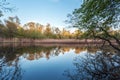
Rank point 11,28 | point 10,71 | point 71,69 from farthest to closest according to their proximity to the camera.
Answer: point 11,28
point 71,69
point 10,71

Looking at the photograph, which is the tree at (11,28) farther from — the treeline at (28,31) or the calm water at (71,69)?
the calm water at (71,69)

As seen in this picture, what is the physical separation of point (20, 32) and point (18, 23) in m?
6.30

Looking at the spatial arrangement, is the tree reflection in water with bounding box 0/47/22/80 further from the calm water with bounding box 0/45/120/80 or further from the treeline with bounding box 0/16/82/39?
the treeline with bounding box 0/16/82/39

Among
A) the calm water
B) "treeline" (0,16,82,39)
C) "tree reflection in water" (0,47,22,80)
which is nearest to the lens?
the calm water

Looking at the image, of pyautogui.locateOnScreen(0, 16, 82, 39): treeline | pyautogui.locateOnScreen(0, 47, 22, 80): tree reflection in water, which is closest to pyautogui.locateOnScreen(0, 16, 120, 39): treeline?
pyautogui.locateOnScreen(0, 16, 82, 39): treeline

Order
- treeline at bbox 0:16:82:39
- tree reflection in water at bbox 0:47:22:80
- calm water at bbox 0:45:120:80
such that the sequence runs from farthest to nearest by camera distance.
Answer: treeline at bbox 0:16:82:39 → tree reflection in water at bbox 0:47:22:80 → calm water at bbox 0:45:120:80

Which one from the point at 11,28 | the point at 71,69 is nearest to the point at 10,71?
the point at 71,69

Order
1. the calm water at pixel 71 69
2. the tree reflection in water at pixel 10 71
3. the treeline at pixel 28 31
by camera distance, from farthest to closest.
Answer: the treeline at pixel 28 31
the tree reflection in water at pixel 10 71
the calm water at pixel 71 69

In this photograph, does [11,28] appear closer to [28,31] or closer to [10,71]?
[28,31]

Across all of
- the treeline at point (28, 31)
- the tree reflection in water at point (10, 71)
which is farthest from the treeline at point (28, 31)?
the tree reflection in water at point (10, 71)

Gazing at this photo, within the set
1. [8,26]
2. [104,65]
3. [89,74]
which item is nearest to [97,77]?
[89,74]

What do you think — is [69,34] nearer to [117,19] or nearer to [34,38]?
[34,38]

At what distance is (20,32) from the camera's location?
67.2m

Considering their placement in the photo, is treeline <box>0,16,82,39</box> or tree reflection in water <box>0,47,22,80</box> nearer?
tree reflection in water <box>0,47,22,80</box>
